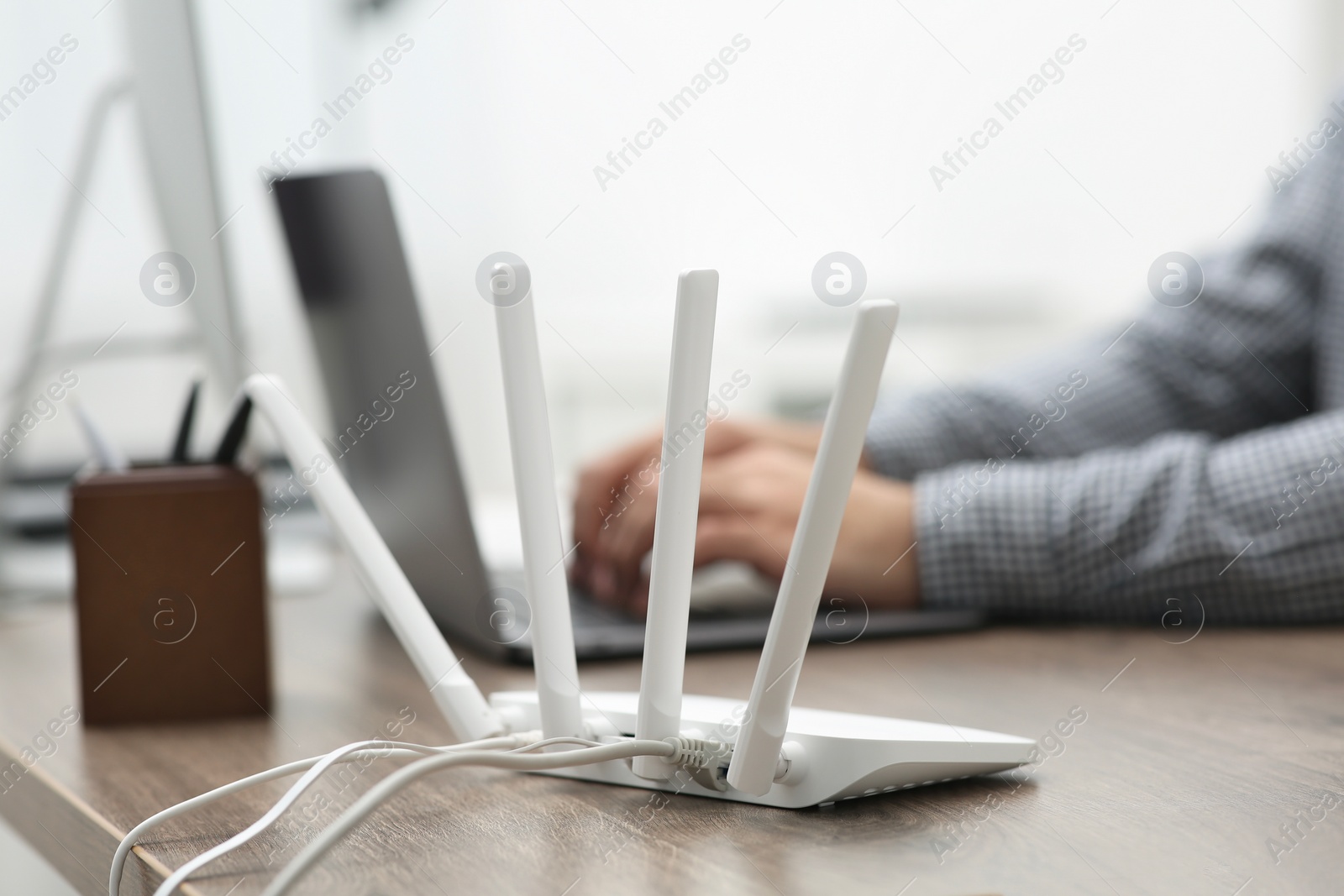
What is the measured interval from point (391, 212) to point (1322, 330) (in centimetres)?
77

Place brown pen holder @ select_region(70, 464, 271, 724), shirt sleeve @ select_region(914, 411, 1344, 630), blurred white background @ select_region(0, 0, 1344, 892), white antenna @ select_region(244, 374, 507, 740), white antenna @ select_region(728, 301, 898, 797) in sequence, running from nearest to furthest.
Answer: white antenna @ select_region(728, 301, 898, 797)
white antenna @ select_region(244, 374, 507, 740)
brown pen holder @ select_region(70, 464, 271, 724)
shirt sleeve @ select_region(914, 411, 1344, 630)
blurred white background @ select_region(0, 0, 1344, 892)

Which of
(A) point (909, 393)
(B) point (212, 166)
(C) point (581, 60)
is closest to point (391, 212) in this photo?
(B) point (212, 166)

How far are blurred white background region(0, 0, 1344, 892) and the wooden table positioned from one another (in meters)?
Result: 1.59

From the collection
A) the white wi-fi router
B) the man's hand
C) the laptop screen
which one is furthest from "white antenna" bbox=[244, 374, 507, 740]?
the man's hand

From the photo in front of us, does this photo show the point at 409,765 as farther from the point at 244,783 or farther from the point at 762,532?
the point at 762,532

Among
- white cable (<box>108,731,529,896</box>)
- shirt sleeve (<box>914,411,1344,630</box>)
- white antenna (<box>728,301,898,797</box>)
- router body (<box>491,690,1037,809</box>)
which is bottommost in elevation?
shirt sleeve (<box>914,411,1344,630</box>)

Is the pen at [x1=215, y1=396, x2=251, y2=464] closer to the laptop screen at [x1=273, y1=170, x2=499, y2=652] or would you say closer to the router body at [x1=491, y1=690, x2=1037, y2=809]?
the laptop screen at [x1=273, y1=170, x2=499, y2=652]

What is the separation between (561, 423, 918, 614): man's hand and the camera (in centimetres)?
65

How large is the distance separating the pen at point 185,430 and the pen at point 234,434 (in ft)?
0.11

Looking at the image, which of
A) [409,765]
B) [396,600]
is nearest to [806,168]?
[396,600]

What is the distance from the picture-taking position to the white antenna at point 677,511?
300 mm

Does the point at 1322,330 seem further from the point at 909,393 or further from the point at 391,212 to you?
the point at 391,212

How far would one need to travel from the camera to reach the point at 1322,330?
34.2 inches

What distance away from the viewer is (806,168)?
2.68m
